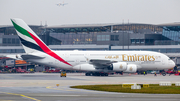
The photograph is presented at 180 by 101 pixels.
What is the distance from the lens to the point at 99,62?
6744 cm

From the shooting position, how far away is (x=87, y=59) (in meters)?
68.9

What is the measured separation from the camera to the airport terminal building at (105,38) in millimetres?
111463

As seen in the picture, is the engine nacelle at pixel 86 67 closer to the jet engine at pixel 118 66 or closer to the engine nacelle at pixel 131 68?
the jet engine at pixel 118 66

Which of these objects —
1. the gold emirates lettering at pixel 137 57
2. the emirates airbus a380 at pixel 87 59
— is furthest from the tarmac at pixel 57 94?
the gold emirates lettering at pixel 137 57

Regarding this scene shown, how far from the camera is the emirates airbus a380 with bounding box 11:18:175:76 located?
68000mm

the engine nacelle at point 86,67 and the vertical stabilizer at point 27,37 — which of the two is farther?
the engine nacelle at point 86,67

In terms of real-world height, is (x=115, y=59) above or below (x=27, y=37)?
below

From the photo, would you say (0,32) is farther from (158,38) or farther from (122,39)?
(158,38)

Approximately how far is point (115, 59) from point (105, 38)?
46.1 metres

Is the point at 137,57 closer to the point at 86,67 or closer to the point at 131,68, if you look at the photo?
the point at 131,68

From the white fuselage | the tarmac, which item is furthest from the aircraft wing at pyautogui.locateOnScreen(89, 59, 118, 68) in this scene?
the tarmac

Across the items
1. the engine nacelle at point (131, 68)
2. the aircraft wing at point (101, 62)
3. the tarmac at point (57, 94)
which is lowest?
the tarmac at point (57, 94)

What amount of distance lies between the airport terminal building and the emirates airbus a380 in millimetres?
33838

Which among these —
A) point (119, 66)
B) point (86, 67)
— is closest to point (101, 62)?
point (86, 67)
